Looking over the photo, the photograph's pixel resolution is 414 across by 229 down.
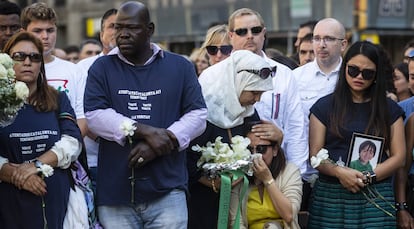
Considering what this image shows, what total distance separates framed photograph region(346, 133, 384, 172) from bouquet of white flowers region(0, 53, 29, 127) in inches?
99.6

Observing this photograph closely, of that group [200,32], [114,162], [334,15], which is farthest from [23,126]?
[200,32]

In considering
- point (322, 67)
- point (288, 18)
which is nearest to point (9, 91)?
point (322, 67)

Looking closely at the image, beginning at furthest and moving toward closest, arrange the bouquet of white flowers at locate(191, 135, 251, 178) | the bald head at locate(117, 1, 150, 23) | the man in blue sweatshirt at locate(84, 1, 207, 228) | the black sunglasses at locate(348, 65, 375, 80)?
the black sunglasses at locate(348, 65, 375, 80), the bouquet of white flowers at locate(191, 135, 251, 178), the bald head at locate(117, 1, 150, 23), the man in blue sweatshirt at locate(84, 1, 207, 228)

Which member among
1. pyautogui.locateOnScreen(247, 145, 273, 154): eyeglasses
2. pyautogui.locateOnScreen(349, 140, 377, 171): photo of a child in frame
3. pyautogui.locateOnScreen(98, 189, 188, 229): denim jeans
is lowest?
→ pyautogui.locateOnScreen(98, 189, 188, 229): denim jeans

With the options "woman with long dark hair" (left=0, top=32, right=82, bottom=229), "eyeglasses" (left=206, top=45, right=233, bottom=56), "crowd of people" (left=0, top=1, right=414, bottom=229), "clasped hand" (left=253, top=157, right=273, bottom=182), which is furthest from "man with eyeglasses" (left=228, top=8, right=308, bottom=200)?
"woman with long dark hair" (left=0, top=32, right=82, bottom=229)

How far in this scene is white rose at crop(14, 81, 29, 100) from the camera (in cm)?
501

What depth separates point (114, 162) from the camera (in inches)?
213

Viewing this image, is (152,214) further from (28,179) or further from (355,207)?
(355,207)

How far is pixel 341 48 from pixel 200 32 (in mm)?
17261

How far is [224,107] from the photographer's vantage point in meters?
5.87

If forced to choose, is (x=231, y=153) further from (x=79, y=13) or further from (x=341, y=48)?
(x=79, y=13)

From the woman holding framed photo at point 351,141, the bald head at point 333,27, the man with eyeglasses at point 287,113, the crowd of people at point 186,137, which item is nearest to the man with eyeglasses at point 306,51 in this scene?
the bald head at point 333,27

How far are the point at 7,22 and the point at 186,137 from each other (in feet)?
7.40

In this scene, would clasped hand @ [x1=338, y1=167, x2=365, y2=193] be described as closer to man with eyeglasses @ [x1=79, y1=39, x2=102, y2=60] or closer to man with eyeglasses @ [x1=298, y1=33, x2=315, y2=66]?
man with eyeglasses @ [x1=298, y1=33, x2=315, y2=66]
